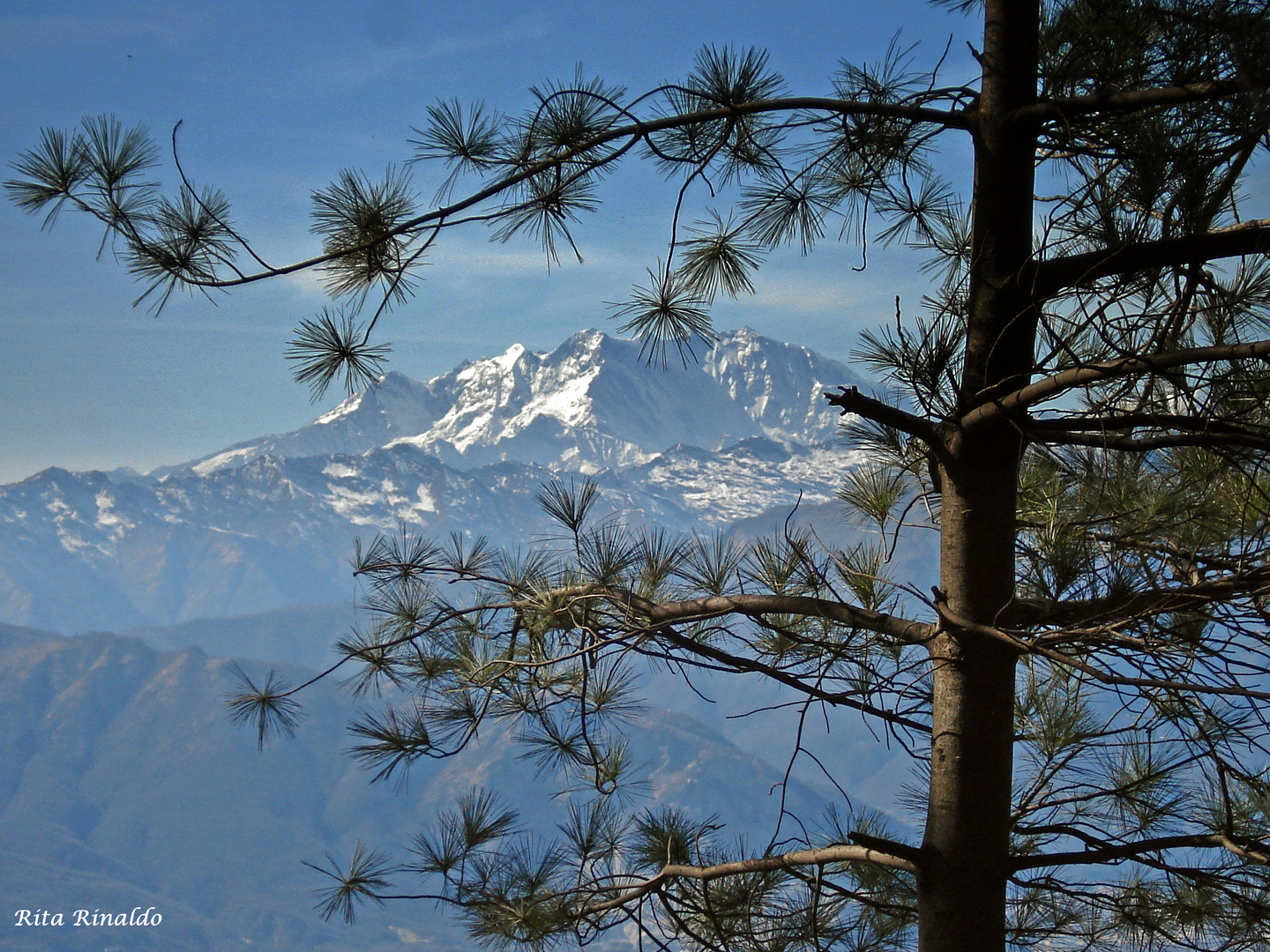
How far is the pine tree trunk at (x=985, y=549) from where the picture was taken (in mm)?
2248

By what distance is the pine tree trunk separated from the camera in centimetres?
225

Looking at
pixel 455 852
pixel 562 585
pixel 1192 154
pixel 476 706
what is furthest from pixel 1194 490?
pixel 455 852

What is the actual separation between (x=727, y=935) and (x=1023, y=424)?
1.74 metres

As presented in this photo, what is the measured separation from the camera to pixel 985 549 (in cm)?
234

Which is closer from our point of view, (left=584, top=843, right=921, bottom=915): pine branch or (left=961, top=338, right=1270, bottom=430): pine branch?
(left=961, top=338, right=1270, bottom=430): pine branch

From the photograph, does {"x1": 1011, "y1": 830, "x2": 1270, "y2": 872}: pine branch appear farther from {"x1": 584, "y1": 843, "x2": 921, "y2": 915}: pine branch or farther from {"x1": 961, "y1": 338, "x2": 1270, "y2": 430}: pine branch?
{"x1": 961, "y1": 338, "x2": 1270, "y2": 430}: pine branch

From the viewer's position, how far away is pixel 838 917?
306 cm

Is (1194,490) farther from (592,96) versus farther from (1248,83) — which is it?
(592,96)
